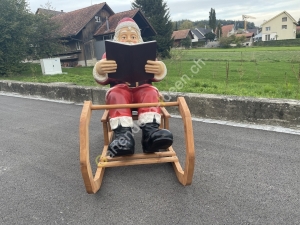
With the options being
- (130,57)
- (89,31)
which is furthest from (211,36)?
(130,57)

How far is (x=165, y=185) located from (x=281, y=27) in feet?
212

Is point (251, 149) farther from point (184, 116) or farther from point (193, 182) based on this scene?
point (184, 116)

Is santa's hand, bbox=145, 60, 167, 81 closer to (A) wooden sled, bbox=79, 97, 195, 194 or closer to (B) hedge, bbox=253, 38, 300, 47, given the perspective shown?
(A) wooden sled, bbox=79, 97, 195, 194

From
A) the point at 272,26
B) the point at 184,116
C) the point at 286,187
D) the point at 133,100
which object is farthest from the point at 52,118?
the point at 272,26

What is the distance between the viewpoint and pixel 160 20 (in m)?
20.4

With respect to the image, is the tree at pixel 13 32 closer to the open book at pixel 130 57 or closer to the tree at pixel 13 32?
the tree at pixel 13 32

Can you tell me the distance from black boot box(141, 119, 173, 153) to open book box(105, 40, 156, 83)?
0.53m

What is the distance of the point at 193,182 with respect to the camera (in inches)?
75.7

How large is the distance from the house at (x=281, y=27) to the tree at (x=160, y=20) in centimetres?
4507

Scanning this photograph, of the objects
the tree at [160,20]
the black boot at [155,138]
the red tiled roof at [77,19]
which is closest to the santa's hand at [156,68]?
the black boot at [155,138]

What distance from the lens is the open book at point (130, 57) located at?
2.14 m

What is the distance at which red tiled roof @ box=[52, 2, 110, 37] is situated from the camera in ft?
56.0

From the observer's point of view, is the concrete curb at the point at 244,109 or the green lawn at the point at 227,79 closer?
the concrete curb at the point at 244,109

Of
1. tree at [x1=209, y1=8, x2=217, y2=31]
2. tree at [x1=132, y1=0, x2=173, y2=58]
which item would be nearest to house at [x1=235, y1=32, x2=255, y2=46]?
tree at [x1=209, y1=8, x2=217, y2=31]
